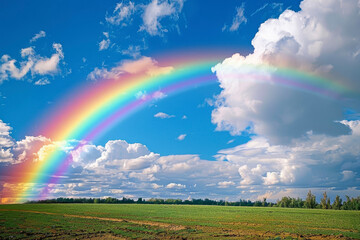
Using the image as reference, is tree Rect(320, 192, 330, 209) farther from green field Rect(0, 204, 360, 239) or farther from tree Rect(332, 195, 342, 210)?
green field Rect(0, 204, 360, 239)

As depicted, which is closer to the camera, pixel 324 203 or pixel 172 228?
pixel 172 228

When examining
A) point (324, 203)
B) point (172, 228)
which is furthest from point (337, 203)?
point (172, 228)

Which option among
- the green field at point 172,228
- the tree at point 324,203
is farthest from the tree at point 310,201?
the green field at point 172,228

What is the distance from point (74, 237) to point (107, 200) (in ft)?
578

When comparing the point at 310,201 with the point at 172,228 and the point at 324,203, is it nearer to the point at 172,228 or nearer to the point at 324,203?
the point at 324,203

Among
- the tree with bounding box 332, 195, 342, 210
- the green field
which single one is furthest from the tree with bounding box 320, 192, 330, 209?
the green field

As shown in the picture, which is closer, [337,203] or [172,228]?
[172,228]

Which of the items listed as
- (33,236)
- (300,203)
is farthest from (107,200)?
(33,236)

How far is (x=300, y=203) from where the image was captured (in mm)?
177125

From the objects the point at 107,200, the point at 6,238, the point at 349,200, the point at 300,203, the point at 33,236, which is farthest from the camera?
the point at 107,200

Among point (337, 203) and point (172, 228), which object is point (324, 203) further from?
point (172, 228)

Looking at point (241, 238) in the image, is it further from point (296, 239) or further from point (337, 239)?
point (337, 239)

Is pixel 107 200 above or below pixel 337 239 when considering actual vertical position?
below

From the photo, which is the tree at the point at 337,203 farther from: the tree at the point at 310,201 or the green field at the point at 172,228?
the green field at the point at 172,228
